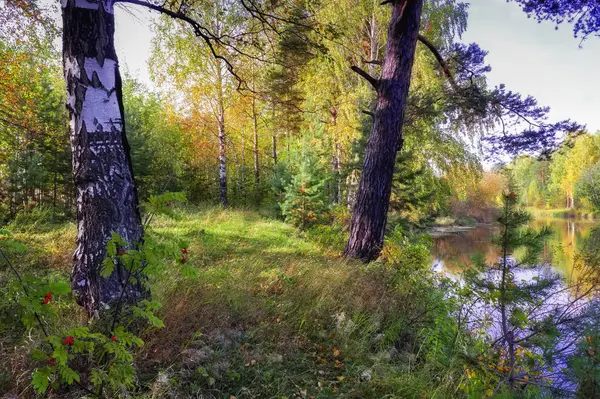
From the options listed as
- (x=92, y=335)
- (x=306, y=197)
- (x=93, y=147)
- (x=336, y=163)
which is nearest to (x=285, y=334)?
(x=92, y=335)

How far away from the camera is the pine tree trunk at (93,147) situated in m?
2.21

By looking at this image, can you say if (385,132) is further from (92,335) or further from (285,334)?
(92,335)

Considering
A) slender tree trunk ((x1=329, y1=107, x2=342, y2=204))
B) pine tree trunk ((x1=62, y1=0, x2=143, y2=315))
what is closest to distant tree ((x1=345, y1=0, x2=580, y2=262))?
pine tree trunk ((x1=62, y1=0, x2=143, y2=315))

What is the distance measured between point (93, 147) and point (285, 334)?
6.87 ft

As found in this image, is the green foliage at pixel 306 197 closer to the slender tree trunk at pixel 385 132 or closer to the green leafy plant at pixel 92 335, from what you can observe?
the slender tree trunk at pixel 385 132

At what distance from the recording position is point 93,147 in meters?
2.23

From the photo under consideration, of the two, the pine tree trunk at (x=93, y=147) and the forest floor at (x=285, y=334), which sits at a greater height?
the pine tree trunk at (x=93, y=147)

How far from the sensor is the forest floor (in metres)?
2.00

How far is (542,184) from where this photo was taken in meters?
39.6

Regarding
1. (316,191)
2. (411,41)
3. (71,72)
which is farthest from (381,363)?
(316,191)

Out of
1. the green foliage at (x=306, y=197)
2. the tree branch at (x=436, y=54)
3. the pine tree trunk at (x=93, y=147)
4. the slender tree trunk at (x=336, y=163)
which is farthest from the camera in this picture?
the slender tree trunk at (x=336, y=163)

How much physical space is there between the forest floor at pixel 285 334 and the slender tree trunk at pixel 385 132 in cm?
56

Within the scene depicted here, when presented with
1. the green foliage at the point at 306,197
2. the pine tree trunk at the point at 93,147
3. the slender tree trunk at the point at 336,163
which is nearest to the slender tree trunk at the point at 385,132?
the pine tree trunk at the point at 93,147

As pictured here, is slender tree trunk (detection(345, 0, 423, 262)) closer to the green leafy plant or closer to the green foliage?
the green leafy plant
